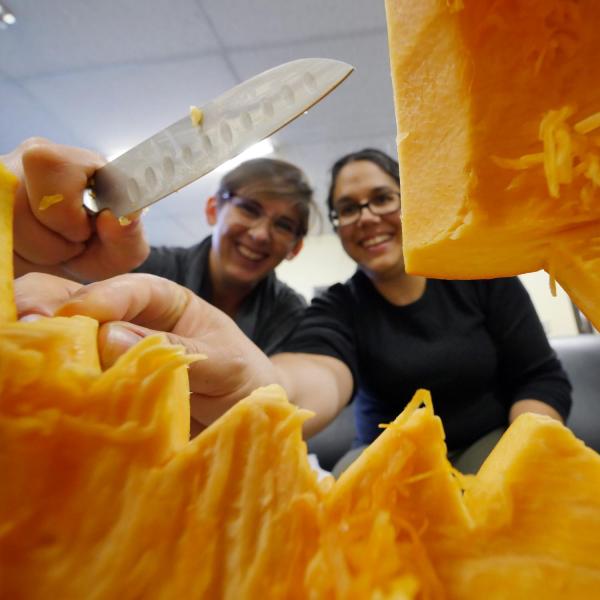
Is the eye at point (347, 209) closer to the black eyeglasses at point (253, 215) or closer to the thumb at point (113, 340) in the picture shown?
the black eyeglasses at point (253, 215)

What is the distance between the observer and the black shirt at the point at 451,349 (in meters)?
0.87

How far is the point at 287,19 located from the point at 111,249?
1.21 metres

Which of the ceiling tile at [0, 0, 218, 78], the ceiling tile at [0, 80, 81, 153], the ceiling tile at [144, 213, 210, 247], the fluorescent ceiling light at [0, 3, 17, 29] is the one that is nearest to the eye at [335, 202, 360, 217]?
the ceiling tile at [0, 0, 218, 78]

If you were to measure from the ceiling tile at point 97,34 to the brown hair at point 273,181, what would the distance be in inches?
24.7

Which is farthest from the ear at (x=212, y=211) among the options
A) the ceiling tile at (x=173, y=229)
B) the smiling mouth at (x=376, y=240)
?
the ceiling tile at (x=173, y=229)

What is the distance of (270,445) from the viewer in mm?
209

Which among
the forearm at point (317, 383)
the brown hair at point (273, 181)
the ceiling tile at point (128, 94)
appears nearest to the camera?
the forearm at point (317, 383)

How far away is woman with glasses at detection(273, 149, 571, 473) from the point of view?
869 mm

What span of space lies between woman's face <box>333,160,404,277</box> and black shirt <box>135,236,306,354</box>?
200 millimetres

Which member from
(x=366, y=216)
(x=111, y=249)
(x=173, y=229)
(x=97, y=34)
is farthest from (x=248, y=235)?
(x=173, y=229)

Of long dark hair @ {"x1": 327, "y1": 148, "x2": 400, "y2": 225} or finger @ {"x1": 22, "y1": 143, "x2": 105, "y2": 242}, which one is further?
long dark hair @ {"x1": 327, "y1": 148, "x2": 400, "y2": 225}

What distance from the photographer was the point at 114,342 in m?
0.23

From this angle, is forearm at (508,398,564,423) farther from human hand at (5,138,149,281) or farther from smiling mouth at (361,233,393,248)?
human hand at (5,138,149,281)

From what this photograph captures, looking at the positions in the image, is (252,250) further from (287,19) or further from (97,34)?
(97,34)
